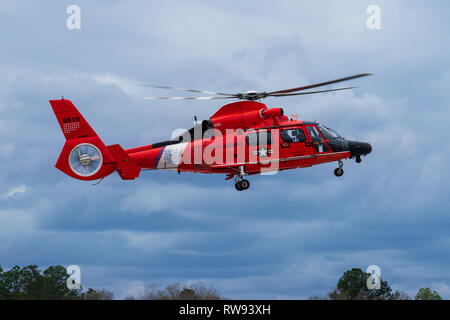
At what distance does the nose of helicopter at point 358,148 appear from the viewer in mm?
49125

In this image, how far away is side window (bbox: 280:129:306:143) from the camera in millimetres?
46906

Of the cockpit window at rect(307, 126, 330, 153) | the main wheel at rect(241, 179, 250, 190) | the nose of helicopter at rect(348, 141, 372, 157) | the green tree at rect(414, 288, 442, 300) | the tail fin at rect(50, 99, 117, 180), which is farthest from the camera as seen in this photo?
the green tree at rect(414, 288, 442, 300)

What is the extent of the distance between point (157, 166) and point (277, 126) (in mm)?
8564

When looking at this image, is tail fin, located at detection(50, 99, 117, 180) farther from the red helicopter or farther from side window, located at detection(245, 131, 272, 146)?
side window, located at detection(245, 131, 272, 146)

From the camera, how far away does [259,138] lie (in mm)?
46344

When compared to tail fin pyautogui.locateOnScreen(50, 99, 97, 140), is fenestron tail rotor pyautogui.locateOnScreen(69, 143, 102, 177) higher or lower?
lower

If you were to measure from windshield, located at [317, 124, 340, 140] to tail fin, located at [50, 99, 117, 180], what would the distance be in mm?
14561

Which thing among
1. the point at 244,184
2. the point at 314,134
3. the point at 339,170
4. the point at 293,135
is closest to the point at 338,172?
the point at 339,170

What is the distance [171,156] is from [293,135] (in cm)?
849

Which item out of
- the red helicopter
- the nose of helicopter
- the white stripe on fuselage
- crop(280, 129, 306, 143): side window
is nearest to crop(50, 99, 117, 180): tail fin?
the red helicopter

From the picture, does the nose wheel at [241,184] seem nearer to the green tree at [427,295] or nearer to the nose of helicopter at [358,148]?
the nose of helicopter at [358,148]
